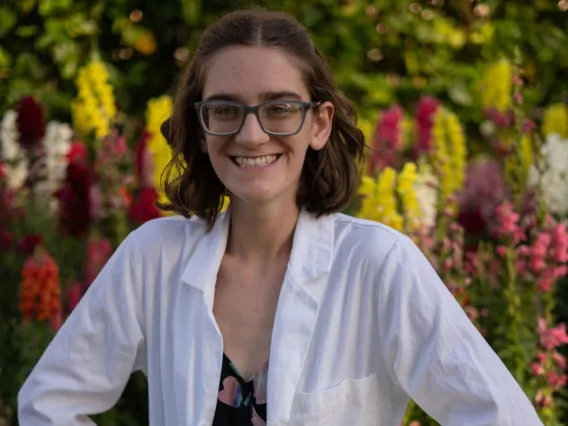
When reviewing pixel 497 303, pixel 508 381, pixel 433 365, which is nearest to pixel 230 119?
pixel 433 365

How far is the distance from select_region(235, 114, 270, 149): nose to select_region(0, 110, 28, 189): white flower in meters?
2.32

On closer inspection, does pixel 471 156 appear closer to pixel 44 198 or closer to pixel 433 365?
pixel 44 198

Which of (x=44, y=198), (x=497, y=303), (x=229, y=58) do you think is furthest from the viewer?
(x=44, y=198)

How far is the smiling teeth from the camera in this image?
1919 mm

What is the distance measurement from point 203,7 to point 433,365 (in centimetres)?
396

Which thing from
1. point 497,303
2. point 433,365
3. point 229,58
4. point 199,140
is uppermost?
point 229,58

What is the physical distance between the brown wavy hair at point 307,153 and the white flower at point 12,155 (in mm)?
1944

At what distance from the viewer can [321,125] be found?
6.84 ft

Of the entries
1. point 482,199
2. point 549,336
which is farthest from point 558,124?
point 549,336

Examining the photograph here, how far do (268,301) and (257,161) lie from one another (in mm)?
314

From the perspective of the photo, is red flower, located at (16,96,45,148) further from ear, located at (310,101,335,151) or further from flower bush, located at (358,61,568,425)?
ear, located at (310,101,335,151)


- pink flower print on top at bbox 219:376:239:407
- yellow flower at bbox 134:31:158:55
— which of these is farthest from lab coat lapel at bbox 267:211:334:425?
yellow flower at bbox 134:31:158:55

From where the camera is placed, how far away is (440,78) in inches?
222

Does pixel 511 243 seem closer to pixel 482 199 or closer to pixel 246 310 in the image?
pixel 482 199
